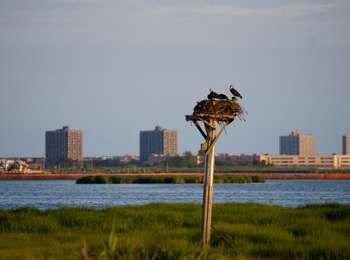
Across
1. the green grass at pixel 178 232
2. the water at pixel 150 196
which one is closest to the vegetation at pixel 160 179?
the water at pixel 150 196

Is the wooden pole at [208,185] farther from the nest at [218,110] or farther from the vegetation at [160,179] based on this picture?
the vegetation at [160,179]

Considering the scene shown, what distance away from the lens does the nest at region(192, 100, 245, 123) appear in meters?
22.0

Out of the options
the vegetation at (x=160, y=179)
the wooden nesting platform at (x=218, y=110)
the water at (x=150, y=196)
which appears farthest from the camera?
the vegetation at (x=160, y=179)

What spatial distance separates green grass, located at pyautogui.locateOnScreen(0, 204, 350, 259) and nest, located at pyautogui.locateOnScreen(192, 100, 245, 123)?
114 inches

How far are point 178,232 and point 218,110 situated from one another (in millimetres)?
5231

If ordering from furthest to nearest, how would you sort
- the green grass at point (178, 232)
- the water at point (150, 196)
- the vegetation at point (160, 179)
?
the vegetation at point (160, 179)
the water at point (150, 196)
the green grass at point (178, 232)

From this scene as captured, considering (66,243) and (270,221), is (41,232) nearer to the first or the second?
(66,243)

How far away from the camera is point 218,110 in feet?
72.3

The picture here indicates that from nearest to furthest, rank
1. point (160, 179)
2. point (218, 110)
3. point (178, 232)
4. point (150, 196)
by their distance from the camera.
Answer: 1. point (218, 110)
2. point (178, 232)
3. point (150, 196)
4. point (160, 179)

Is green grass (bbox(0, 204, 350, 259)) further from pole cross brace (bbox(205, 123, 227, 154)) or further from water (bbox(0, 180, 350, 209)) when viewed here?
water (bbox(0, 180, 350, 209))

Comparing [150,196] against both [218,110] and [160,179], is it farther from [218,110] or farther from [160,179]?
[218,110]

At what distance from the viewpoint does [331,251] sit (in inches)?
847

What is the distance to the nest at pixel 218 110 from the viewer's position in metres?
22.0

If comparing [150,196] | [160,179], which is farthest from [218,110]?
[160,179]
